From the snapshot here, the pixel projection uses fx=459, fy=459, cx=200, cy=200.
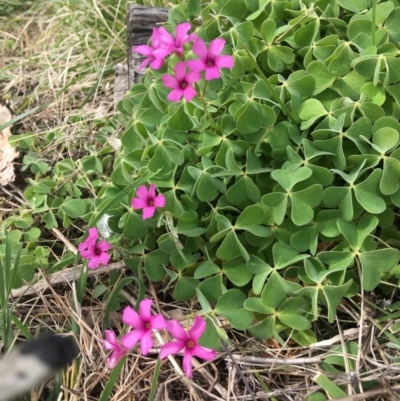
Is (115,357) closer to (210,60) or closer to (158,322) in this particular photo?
(158,322)

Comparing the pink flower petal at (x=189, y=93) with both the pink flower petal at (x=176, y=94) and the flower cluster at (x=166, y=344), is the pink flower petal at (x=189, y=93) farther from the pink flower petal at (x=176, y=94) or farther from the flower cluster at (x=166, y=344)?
the flower cluster at (x=166, y=344)

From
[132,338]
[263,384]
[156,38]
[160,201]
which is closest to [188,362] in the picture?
[132,338]

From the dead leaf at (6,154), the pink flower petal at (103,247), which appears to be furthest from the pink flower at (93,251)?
the dead leaf at (6,154)

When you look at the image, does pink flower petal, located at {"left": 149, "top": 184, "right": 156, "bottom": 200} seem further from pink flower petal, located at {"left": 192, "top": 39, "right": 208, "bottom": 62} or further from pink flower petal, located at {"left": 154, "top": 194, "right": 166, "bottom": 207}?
pink flower petal, located at {"left": 192, "top": 39, "right": 208, "bottom": 62}

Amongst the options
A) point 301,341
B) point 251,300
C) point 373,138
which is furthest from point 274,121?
point 301,341

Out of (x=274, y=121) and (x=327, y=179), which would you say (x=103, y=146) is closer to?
(x=274, y=121)

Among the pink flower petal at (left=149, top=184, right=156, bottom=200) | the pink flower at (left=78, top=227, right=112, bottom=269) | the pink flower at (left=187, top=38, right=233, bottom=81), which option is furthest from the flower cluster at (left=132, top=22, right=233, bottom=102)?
the pink flower at (left=78, top=227, right=112, bottom=269)
